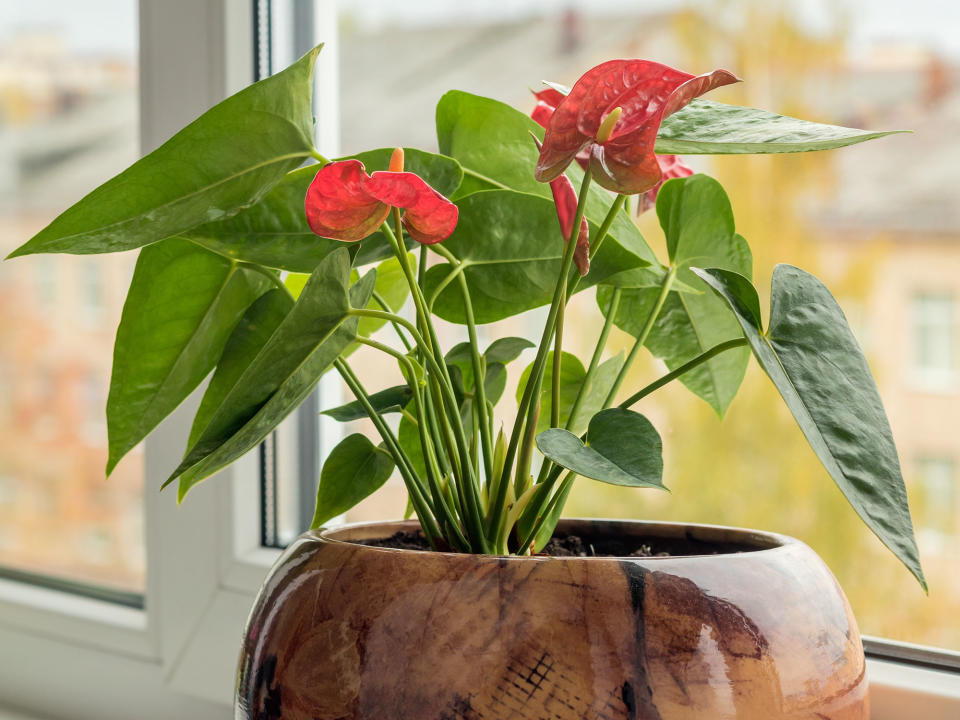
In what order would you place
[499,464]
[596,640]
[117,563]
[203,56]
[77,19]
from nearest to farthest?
[596,640] < [499,464] < [203,56] < [117,563] < [77,19]

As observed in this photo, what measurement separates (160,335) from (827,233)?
162 centimetres

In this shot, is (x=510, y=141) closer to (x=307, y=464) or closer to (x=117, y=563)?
(x=307, y=464)

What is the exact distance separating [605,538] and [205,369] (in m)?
0.23

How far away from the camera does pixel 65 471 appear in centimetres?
130

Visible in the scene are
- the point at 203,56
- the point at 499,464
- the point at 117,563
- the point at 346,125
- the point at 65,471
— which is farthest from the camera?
the point at 65,471

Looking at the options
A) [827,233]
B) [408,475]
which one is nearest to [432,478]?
[408,475]

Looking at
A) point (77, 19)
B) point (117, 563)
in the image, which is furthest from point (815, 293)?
point (77, 19)

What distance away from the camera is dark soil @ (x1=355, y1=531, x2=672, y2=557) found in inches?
18.2

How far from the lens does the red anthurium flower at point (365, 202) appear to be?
34 cm

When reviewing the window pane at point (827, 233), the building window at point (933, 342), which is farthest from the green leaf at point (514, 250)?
the building window at point (933, 342)

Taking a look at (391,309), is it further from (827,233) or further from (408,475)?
(827,233)

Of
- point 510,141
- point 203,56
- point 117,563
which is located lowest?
point 117,563

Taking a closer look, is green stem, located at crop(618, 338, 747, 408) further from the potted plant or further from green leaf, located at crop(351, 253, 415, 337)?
green leaf, located at crop(351, 253, 415, 337)

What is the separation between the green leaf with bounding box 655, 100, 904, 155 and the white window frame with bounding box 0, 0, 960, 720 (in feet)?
1.69
